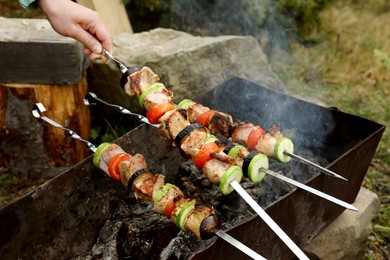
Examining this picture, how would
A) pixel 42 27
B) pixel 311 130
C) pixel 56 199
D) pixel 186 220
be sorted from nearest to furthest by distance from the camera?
1. pixel 186 220
2. pixel 56 199
3. pixel 311 130
4. pixel 42 27

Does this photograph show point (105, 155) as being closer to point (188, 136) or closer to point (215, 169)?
point (188, 136)

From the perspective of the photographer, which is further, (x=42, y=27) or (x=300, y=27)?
(x=300, y=27)

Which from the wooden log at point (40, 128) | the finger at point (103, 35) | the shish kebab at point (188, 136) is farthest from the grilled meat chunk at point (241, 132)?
the wooden log at point (40, 128)

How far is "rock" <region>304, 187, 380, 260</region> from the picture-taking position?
3.64m

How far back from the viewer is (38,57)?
434 centimetres

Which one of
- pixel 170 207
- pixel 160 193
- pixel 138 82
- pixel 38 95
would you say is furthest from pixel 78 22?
pixel 38 95

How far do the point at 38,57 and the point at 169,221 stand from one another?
7.48 ft

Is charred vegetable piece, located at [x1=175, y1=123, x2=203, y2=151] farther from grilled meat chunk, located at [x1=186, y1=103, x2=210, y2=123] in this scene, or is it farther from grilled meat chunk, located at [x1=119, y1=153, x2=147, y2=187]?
grilled meat chunk, located at [x1=186, y1=103, x2=210, y2=123]

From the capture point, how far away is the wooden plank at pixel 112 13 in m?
5.86

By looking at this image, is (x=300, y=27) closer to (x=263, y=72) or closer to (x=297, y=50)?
(x=297, y=50)

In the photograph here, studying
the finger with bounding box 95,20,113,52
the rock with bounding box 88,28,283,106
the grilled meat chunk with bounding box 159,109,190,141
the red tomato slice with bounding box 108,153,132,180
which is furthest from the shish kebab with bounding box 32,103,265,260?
the rock with bounding box 88,28,283,106

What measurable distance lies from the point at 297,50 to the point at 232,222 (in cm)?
505

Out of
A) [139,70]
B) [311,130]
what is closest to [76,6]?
[139,70]

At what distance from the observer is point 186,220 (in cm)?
250
